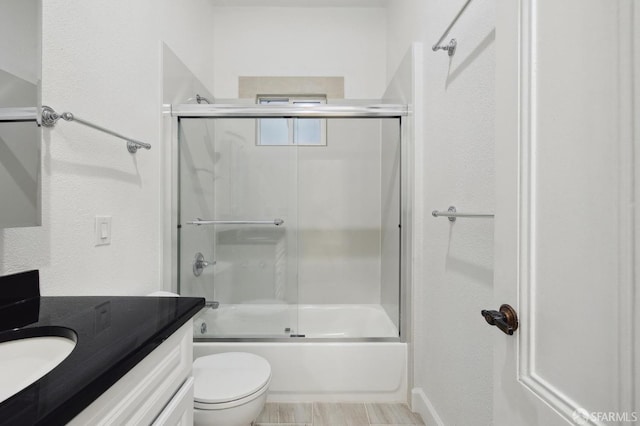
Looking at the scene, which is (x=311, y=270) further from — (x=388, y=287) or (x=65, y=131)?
(x=65, y=131)

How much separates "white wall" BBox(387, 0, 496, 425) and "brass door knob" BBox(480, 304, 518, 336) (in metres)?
0.42

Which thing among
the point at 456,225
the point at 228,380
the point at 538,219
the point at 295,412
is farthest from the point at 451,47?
the point at 295,412

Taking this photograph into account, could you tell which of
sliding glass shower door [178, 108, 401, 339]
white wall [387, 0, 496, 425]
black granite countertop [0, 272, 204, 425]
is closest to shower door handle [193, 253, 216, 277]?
sliding glass shower door [178, 108, 401, 339]

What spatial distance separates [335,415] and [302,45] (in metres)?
2.81

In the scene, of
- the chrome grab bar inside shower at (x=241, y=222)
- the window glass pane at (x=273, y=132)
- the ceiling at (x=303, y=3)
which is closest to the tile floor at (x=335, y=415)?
the chrome grab bar inside shower at (x=241, y=222)

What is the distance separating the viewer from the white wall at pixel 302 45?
2.58 m

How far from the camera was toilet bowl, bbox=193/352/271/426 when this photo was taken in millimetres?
1178

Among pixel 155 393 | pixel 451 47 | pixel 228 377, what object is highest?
pixel 451 47

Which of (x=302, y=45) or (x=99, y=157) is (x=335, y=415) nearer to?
(x=99, y=157)

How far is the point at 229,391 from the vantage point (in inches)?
48.6

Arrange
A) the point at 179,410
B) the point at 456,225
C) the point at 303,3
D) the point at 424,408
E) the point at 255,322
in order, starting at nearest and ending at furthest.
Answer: the point at 179,410 < the point at 456,225 < the point at 424,408 < the point at 255,322 < the point at 303,3

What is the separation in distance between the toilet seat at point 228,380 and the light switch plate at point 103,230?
72 cm

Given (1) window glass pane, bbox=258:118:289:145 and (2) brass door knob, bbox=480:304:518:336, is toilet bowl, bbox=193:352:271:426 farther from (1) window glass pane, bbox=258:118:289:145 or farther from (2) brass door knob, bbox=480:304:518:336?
(1) window glass pane, bbox=258:118:289:145

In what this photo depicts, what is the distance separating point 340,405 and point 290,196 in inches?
52.3
